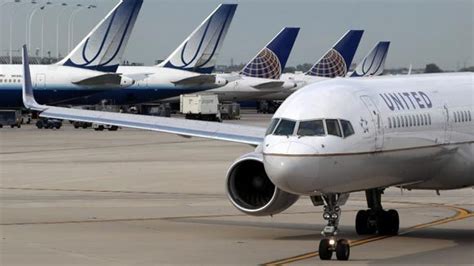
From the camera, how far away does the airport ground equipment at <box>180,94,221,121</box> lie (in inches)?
3844

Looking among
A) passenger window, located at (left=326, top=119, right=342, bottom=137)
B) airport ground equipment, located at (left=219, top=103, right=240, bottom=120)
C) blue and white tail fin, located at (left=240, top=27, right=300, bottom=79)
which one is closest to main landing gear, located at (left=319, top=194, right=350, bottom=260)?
passenger window, located at (left=326, top=119, right=342, bottom=137)

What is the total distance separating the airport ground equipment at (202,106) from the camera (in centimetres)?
9762

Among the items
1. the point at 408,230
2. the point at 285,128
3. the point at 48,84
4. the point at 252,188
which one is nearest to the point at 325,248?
the point at 285,128

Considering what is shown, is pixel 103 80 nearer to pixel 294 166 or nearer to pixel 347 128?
pixel 347 128

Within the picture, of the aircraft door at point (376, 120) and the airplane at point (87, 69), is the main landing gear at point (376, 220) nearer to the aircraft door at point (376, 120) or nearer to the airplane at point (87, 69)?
the aircraft door at point (376, 120)

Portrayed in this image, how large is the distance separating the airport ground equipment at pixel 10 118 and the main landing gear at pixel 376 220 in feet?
202

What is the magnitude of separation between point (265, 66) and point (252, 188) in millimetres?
95219

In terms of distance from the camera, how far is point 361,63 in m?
120

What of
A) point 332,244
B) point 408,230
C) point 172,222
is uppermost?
point 332,244

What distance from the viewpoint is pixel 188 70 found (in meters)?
103

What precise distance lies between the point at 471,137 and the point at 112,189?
14.1 m

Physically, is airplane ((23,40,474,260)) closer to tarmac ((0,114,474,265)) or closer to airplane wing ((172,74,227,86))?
tarmac ((0,114,474,265))

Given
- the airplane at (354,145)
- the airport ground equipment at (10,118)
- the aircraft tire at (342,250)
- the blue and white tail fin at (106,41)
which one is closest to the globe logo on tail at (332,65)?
the blue and white tail fin at (106,41)

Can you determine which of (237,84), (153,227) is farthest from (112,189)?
(237,84)
